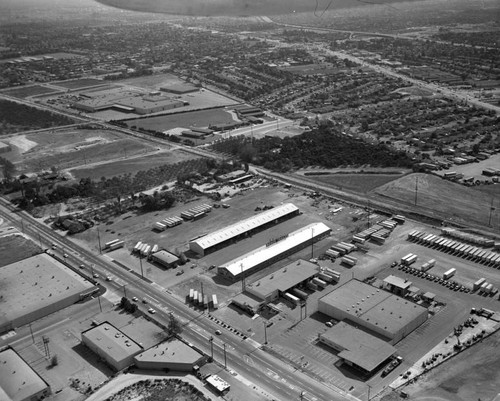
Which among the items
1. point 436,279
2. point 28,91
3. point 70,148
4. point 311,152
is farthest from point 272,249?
point 28,91

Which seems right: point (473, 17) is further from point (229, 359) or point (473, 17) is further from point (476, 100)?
point (229, 359)

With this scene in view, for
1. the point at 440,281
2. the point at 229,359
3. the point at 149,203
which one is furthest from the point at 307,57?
the point at 229,359

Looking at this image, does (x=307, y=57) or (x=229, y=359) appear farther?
(x=307, y=57)

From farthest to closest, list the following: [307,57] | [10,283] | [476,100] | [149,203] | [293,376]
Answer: [307,57]
[476,100]
[149,203]
[10,283]
[293,376]

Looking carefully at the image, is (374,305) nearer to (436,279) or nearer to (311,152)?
(436,279)

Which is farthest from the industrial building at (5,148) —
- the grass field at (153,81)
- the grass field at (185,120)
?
the grass field at (153,81)

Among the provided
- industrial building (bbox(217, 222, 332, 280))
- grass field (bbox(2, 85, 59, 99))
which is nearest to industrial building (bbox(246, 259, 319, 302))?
industrial building (bbox(217, 222, 332, 280))
